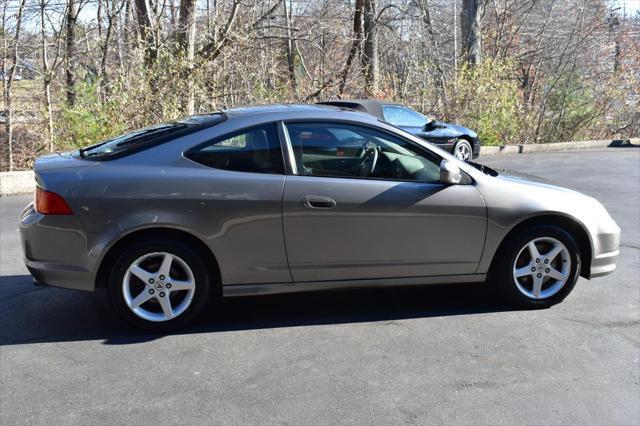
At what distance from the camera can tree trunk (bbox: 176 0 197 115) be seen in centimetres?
1265

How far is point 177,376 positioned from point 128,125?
8843 millimetres

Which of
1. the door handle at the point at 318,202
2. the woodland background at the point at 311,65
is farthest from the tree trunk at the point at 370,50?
the door handle at the point at 318,202

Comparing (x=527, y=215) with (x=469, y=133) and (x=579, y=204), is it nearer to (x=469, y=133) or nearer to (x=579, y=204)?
(x=579, y=204)

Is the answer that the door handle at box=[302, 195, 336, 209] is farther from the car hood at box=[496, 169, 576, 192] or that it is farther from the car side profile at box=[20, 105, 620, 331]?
the car hood at box=[496, 169, 576, 192]

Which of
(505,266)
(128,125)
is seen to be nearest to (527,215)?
(505,266)

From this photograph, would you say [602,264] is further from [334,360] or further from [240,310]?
[240,310]

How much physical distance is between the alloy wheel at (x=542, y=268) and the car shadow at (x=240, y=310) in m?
0.28

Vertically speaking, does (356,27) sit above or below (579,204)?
above

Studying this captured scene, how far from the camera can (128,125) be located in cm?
1177

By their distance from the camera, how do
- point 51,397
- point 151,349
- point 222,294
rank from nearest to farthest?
1. point 51,397
2. point 151,349
3. point 222,294

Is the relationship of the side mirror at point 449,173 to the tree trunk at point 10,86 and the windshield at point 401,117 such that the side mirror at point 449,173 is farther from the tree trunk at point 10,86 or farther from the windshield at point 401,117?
the tree trunk at point 10,86

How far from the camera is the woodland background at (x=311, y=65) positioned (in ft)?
38.9

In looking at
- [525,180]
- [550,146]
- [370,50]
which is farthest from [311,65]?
[525,180]

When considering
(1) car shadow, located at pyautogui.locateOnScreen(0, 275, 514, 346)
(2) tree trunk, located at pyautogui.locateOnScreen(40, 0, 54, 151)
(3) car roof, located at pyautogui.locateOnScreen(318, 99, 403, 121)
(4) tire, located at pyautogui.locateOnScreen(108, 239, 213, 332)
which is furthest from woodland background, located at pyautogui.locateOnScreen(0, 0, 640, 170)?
(4) tire, located at pyautogui.locateOnScreen(108, 239, 213, 332)
